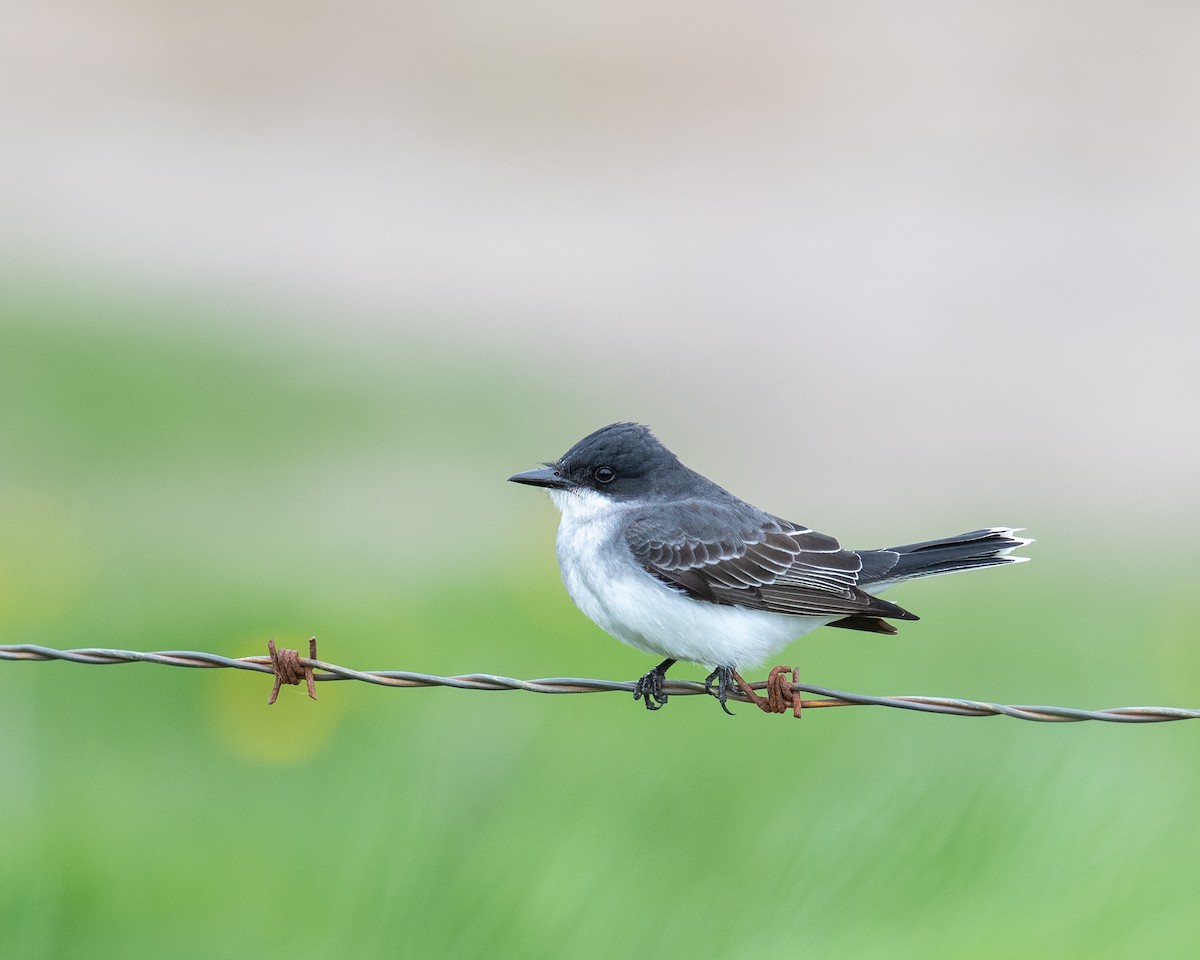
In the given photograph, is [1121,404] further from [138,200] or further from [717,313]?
[138,200]

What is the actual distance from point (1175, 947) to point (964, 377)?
14.2 m

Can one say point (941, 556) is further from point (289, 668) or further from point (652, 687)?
point (289, 668)

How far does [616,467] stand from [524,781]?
3.99ft

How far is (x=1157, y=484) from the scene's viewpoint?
1605cm

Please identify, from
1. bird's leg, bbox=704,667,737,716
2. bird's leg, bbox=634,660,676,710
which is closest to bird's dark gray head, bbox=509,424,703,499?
bird's leg, bbox=634,660,676,710

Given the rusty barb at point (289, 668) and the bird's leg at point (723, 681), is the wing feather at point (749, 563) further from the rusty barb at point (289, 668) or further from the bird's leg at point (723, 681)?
the rusty barb at point (289, 668)

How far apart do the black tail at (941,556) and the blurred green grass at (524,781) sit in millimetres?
889

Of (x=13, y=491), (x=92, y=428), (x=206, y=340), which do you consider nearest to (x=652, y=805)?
(x=13, y=491)

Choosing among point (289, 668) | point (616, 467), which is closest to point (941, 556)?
point (616, 467)

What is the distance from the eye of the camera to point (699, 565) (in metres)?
5.43

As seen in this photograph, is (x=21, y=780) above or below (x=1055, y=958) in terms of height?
above

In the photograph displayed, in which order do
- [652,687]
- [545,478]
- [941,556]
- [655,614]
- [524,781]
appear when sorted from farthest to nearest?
[524,781] < [545,478] < [941,556] < [652,687] < [655,614]

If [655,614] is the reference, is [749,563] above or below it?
above

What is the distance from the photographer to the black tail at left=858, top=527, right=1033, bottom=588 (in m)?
5.56
